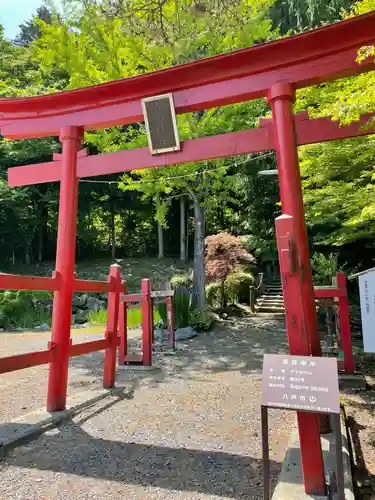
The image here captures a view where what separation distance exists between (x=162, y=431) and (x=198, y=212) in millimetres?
Answer: 7986

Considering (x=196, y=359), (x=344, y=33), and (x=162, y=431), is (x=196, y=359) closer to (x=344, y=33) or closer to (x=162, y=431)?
(x=162, y=431)

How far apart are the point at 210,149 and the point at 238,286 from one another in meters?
10.7

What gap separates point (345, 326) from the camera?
17.7 feet

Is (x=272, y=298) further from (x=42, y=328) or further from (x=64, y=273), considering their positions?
(x=64, y=273)

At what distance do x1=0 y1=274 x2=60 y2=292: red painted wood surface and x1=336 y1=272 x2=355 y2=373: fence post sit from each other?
3.87 m

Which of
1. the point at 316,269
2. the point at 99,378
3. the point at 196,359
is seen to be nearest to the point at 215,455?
the point at 99,378

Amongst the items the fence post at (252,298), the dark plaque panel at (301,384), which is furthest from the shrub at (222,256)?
the dark plaque panel at (301,384)

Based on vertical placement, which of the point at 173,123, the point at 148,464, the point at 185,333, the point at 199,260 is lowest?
the point at 148,464

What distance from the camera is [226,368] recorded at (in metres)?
6.38

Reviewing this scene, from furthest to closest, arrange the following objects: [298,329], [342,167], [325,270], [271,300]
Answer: [271,300]
[325,270]
[342,167]
[298,329]

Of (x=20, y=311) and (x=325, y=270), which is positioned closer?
(x=325, y=270)

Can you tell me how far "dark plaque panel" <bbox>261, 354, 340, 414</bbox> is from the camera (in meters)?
2.02

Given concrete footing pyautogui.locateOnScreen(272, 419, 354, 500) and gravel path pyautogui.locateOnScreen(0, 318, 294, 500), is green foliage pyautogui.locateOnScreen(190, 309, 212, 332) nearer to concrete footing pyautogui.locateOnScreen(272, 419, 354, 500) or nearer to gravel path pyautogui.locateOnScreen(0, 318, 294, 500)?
gravel path pyautogui.locateOnScreen(0, 318, 294, 500)

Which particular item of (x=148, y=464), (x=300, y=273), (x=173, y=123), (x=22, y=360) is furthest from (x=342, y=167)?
(x=22, y=360)
